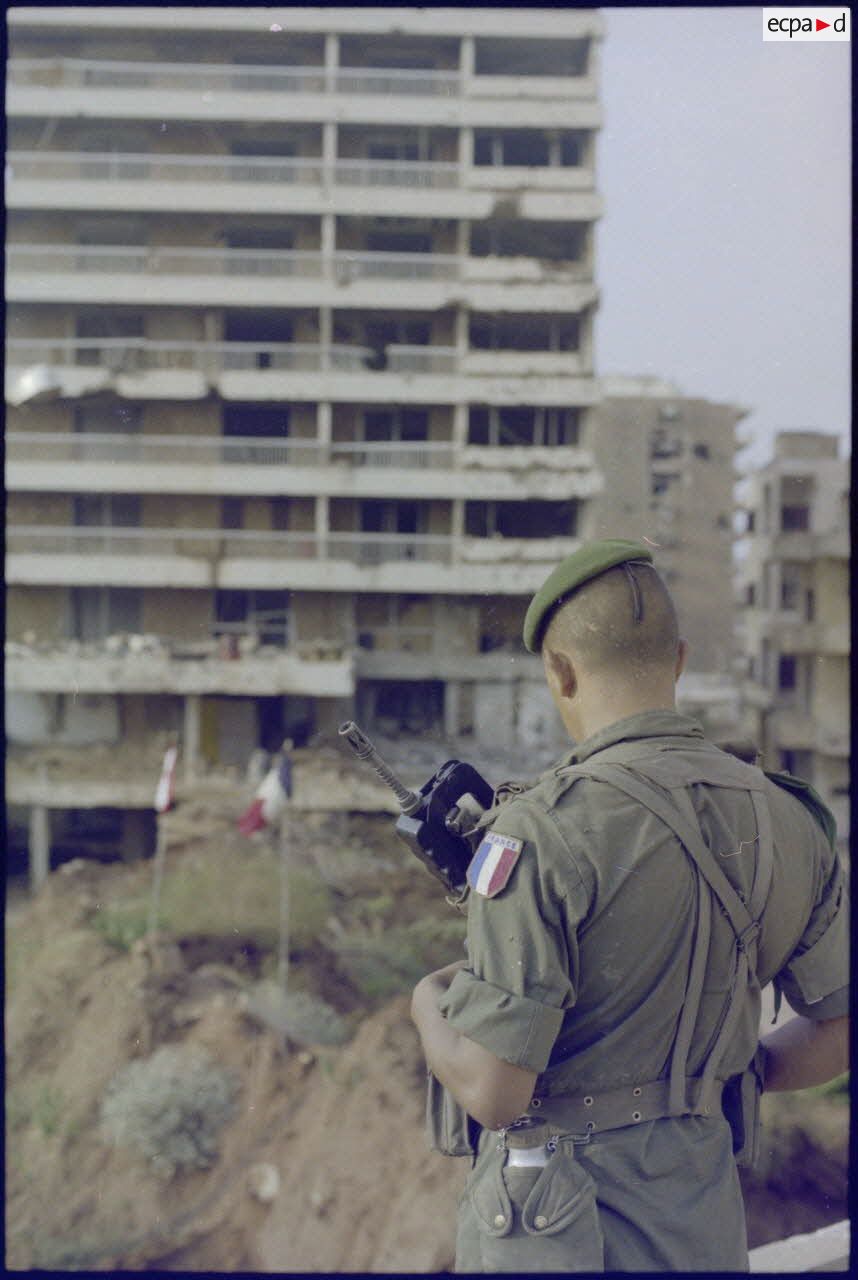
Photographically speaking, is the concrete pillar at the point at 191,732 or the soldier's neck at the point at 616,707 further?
the concrete pillar at the point at 191,732

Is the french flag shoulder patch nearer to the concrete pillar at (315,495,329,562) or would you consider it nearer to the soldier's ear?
the soldier's ear

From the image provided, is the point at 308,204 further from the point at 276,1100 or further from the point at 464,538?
the point at 276,1100

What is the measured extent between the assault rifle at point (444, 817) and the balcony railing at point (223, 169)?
11.1 meters

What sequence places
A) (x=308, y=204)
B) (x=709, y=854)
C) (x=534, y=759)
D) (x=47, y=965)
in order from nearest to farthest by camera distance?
(x=709, y=854) < (x=534, y=759) < (x=47, y=965) < (x=308, y=204)

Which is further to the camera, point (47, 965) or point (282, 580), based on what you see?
point (282, 580)

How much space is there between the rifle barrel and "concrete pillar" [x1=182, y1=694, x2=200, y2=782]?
1080 centimetres

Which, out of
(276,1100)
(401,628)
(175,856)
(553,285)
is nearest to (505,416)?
(553,285)

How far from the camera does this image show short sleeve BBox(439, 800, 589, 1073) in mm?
1135

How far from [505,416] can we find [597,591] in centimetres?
1090

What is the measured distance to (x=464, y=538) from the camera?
1121 centimetres

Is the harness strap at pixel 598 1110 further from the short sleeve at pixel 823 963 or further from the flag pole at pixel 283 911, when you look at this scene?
the flag pole at pixel 283 911

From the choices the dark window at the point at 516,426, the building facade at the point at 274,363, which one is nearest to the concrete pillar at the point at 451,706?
the building facade at the point at 274,363

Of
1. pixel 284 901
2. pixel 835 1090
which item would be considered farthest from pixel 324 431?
pixel 835 1090

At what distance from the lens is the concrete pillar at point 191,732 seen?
1201 cm
